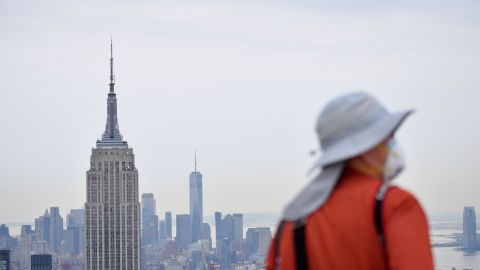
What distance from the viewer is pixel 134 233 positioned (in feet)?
250

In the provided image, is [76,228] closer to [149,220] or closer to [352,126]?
[149,220]

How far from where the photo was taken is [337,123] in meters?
2.09

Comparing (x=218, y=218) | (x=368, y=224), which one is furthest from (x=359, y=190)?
(x=218, y=218)

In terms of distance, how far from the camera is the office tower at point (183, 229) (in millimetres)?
79500

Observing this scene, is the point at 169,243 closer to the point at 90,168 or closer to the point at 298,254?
the point at 90,168

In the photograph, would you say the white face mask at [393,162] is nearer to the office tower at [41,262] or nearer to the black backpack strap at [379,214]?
the black backpack strap at [379,214]

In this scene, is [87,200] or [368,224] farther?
[87,200]

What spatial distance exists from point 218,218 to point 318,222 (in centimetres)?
7357

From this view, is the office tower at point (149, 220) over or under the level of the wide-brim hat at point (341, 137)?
over

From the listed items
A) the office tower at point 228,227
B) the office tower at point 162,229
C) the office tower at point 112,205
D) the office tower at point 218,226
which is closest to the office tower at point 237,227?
the office tower at point 228,227

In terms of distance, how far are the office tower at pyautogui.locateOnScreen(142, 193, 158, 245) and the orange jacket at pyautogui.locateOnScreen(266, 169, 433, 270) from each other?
239ft

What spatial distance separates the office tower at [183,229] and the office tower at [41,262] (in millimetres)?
11175

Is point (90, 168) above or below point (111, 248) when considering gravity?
above

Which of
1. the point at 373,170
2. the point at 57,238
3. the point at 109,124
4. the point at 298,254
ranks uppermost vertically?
the point at 109,124
